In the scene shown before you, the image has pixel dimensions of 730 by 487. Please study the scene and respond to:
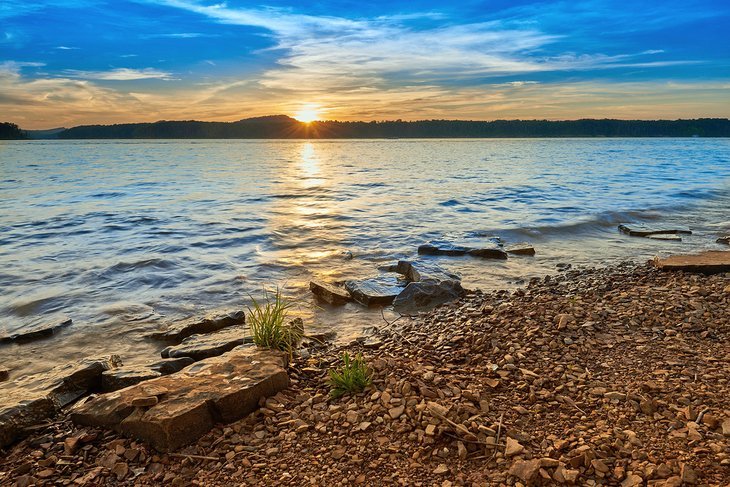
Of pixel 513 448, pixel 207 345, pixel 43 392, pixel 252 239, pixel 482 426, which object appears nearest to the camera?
pixel 513 448

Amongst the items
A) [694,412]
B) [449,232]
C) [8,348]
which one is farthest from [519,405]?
[449,232]

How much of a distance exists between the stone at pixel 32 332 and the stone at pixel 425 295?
16.5 feet

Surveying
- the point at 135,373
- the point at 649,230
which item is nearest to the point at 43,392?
the point at 135,373

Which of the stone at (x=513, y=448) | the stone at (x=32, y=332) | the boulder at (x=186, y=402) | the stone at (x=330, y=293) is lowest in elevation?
the stone at (x=32, y=332)

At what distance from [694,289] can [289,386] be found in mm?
5924

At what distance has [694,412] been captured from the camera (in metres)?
3.80

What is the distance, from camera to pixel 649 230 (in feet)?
45.6

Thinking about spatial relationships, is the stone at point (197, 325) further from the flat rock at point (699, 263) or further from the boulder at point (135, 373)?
the flat rock at point (699, 263)

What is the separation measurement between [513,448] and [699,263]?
7118 mm

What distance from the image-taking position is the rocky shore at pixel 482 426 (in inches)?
134

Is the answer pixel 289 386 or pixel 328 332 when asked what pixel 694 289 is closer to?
pixel 328 332

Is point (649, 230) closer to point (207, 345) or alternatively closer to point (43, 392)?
point (207, 345)

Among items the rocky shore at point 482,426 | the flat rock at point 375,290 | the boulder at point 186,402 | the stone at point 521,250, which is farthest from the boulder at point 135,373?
the stone at point 521,250

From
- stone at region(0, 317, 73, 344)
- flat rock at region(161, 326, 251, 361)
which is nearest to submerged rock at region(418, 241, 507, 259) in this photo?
flat rock at region(161, 326, 251, 361)
